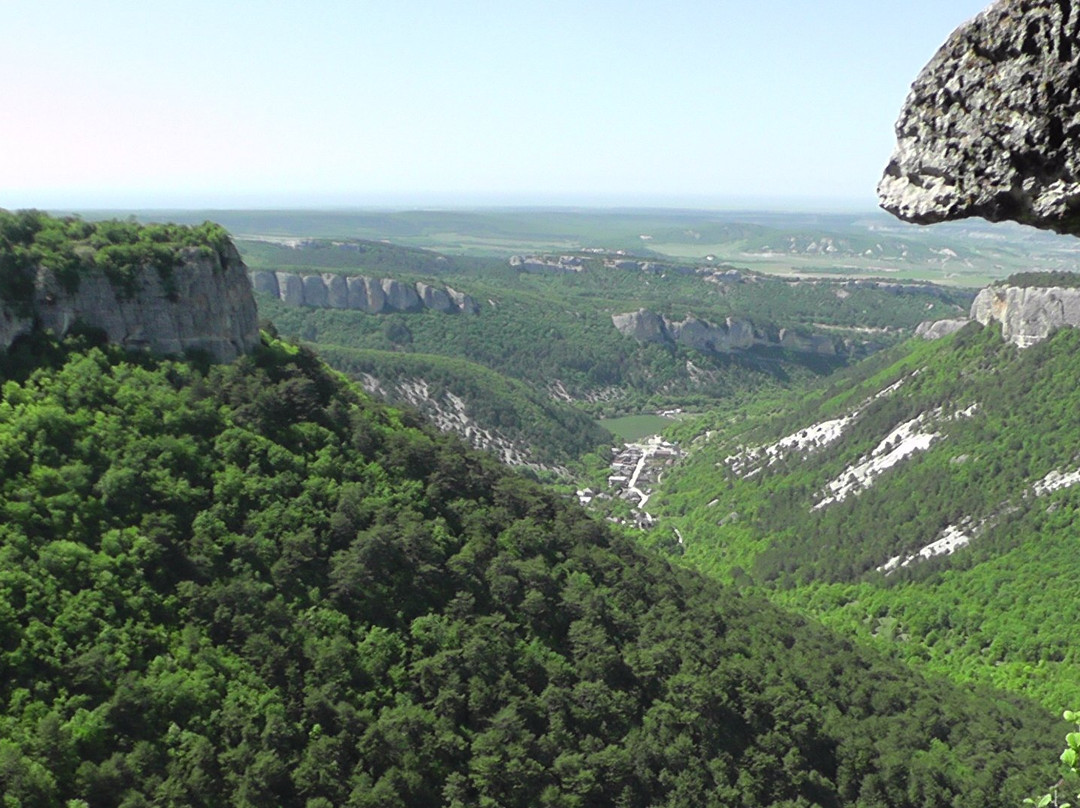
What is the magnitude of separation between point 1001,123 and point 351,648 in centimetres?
2746

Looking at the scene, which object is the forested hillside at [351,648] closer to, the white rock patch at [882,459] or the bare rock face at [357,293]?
the white rock patch at [882,459]

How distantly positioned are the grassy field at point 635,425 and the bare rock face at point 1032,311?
173 feet

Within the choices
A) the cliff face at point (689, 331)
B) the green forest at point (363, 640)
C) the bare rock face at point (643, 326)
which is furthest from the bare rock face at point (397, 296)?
the green forest at point (363, 640)

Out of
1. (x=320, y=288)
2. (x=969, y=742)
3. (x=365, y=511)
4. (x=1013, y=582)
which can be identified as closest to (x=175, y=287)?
(x=365, y=511)

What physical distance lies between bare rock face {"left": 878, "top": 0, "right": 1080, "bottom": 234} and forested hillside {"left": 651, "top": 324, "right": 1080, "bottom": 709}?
5041cm

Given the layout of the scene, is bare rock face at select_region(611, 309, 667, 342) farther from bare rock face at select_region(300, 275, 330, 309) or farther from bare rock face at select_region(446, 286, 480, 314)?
bare rock face at select_region(300, 275, 330, 309)

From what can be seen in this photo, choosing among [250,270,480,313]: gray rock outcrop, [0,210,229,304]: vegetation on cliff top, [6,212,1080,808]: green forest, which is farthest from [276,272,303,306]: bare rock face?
[0,210,229,304]: vegetation on cliff top

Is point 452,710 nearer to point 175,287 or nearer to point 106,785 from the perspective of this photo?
point 106,785

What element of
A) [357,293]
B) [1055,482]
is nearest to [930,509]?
[1055,482]

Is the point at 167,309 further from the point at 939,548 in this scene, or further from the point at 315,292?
the point at 315,292

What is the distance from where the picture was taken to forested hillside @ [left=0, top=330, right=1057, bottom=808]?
81.2ft

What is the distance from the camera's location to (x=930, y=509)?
237ft

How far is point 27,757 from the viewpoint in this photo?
70.9 feet

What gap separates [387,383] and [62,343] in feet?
232
